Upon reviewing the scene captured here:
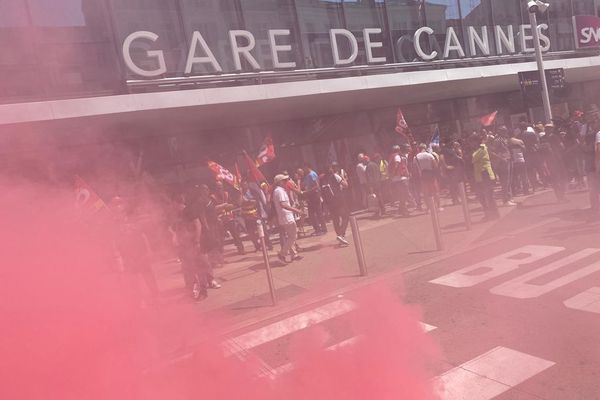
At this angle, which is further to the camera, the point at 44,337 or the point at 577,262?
the point at 577,262

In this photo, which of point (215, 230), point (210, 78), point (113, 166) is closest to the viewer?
point (113, 166)

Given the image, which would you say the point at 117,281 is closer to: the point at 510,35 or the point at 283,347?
the point at 283,347

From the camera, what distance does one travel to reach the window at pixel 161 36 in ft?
32.3

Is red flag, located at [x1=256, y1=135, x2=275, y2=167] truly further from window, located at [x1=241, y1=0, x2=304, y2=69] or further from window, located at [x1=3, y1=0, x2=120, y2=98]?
window, located at [x1=3, y1=0, x2=120, y2=98]

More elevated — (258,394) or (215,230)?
(215,230)

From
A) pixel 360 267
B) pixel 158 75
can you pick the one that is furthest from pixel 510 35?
pixel 360 267

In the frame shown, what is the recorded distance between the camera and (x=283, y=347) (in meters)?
4.49

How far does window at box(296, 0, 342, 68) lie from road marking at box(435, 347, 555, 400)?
10.7 m

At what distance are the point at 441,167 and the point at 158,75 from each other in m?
6.97

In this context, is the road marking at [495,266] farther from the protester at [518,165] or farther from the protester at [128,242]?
the protester at [518,165]

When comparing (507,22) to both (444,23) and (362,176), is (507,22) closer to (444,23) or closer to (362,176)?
(444,23)

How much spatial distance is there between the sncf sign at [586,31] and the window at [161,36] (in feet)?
47.7

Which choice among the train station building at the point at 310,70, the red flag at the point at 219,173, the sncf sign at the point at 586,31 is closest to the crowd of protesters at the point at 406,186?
the red flag at the point at 219,173

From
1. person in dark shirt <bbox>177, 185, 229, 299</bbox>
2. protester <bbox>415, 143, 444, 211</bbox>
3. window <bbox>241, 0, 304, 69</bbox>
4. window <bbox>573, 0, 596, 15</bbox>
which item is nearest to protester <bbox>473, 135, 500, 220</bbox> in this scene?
protester <bbox>415, 143, 444, 211</bbox>
